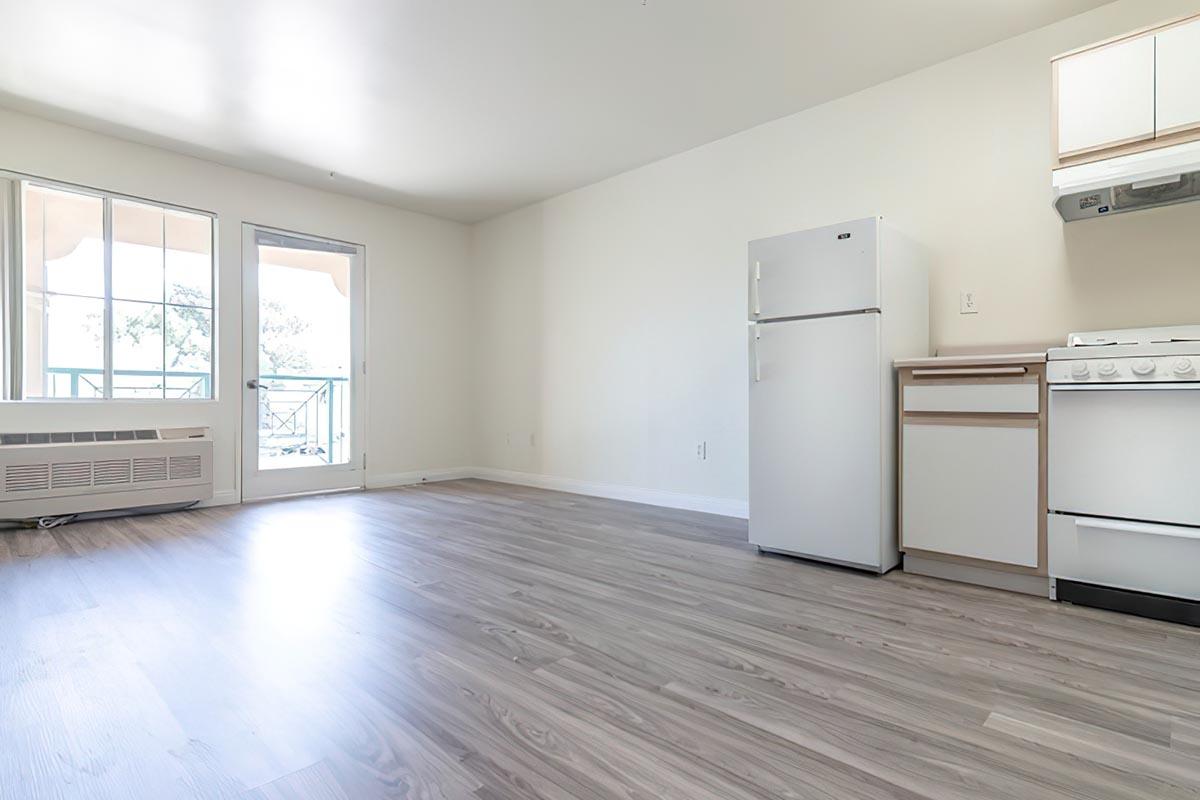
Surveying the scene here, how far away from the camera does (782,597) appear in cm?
228

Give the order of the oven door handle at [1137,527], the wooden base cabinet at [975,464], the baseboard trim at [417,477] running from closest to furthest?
the oven door handle at [1137,527], the wooden base cabinet at [975,464], the baseboard trim at [417,477]

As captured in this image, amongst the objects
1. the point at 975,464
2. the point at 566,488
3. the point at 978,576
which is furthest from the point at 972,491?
the point at 566,488

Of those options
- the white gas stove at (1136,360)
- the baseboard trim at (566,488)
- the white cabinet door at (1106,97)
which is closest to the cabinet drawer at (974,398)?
the white gas stove at (1136,360)

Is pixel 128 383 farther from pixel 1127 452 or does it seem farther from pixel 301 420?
pixel 1127 452

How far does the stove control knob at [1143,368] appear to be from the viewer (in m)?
2.04

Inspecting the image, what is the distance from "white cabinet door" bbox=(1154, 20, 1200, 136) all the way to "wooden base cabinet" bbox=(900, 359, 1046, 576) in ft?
3.12

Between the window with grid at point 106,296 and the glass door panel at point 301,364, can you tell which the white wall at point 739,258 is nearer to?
the glass door panel at point 301,364

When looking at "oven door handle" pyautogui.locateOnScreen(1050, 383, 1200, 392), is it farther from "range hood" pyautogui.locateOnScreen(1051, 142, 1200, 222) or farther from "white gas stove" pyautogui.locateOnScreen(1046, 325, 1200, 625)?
"range hood" pyautogui.locateOnScreen(1051, 142, 1200, 222)

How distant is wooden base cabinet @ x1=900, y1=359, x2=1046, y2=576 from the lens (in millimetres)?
2309

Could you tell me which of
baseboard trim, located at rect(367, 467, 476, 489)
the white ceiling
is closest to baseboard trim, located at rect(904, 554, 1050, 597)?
the white ceiling

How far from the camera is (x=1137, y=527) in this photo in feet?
6.76

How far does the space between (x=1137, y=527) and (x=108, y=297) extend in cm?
576

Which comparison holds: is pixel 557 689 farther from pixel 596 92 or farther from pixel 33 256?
pixel 33 256

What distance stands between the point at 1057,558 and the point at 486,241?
5.18m
